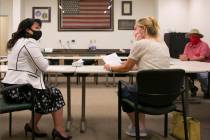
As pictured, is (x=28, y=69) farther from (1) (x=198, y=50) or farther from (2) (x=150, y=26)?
(1) (x=198, y=50)

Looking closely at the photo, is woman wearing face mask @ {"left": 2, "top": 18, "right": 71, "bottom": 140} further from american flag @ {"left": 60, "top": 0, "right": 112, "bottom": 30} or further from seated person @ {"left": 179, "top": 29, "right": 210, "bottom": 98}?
american flag @ {"left": 60, "top": 0, "right": 112, "bottom": 30}

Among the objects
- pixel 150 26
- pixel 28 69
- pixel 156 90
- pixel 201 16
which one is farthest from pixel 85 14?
pixel 156 90

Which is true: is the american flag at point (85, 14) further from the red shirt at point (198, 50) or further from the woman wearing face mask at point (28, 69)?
the woman wearing face mask at point (28, 69)

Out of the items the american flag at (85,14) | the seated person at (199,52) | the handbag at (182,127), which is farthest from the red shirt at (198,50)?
the american flag at (85,14)

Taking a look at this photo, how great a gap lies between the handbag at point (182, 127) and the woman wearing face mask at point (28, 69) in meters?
1.25

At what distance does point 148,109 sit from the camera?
2.66 meters

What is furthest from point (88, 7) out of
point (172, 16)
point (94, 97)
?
point (94, 97)

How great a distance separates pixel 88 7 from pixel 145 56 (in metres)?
7.10

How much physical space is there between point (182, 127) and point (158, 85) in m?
0.86

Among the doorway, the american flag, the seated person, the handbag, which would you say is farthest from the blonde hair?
the doorway

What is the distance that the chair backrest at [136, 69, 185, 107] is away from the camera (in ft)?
8.30

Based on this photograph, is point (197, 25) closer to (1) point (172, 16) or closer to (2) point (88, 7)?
(1) point (172, 16)

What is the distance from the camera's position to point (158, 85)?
2.57m

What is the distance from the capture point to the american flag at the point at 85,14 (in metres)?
9.71
